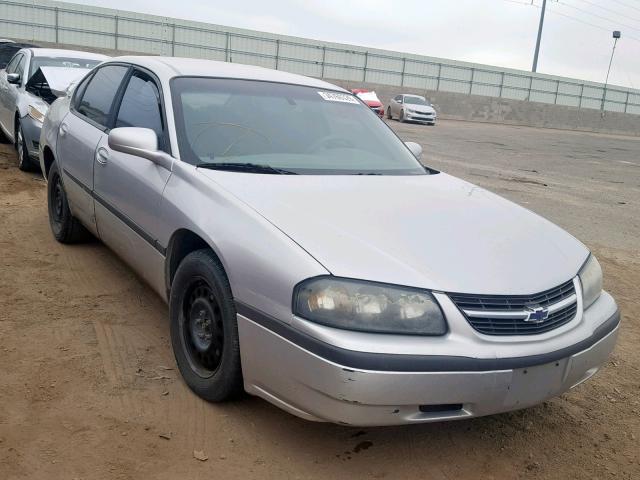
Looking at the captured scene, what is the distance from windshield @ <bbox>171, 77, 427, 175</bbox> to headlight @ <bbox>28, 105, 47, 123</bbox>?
4674mm

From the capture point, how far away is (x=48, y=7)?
30.5m

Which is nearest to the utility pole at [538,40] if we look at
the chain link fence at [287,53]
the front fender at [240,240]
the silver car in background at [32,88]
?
the chain link fence at [287,53]

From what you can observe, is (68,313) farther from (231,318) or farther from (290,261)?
(290,261)

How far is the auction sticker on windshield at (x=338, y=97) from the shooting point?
429 centimetres

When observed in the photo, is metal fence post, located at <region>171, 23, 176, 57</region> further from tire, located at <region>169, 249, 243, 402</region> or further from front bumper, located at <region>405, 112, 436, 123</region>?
tire, located at <region>169, 249, 243, 402</region>

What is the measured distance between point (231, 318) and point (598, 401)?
2.01 meters

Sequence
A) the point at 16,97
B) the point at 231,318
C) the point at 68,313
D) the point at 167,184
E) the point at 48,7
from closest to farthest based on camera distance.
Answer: the point at 231,318 < the point at 167,184 < the point at 68,313 < the point at 16,97 < the point at 48,7

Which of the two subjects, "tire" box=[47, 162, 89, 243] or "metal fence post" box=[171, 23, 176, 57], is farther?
"metal fence post" box=[171, 23, 176, 57]

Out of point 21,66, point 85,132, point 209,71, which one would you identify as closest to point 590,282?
point 209,71

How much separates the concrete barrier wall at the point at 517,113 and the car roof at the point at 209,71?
3579 cm

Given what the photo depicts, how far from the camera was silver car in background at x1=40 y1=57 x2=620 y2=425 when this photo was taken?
238cm

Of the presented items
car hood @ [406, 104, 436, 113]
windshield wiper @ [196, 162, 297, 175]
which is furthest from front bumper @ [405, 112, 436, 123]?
windshield wiper @ [196, 162, 297, 175]

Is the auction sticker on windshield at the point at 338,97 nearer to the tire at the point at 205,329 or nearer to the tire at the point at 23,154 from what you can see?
the tire at the point at 205,329

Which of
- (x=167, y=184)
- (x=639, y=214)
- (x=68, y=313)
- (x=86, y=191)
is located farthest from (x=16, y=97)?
(x=639, y=214)
